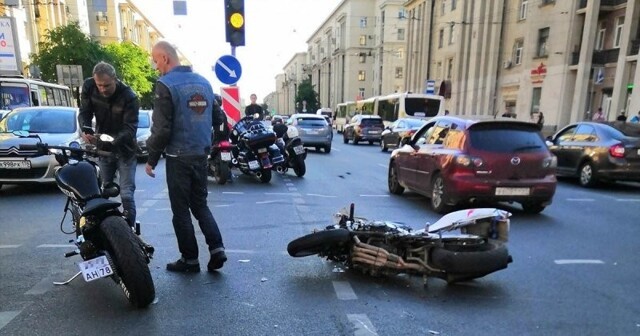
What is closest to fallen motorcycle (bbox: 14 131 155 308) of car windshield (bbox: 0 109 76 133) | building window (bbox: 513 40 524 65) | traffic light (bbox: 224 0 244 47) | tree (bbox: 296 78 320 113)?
car windshield (bbox: 0 109 76 133)

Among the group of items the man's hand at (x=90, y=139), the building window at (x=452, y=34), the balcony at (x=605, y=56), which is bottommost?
the man's hand at (x=90, y=139)

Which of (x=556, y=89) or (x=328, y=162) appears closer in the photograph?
(x=328, y=162)

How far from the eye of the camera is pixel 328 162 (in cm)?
1582

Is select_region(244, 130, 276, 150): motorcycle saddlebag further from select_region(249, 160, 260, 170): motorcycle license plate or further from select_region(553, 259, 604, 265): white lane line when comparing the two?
select_region(553, 259, 604, 265): white lane line

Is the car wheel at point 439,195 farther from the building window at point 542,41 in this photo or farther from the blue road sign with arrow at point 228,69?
the building window at point 542,41

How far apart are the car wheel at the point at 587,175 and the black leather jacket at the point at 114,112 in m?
10.2

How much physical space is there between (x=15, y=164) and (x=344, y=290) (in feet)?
22.5

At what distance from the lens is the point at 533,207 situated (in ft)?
25.4

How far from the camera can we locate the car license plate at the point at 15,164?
7.89 m

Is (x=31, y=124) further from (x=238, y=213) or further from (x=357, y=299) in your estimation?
(x=357, y=299)

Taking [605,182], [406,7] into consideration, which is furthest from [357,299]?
[406,7]

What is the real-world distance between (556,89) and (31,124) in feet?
90.4

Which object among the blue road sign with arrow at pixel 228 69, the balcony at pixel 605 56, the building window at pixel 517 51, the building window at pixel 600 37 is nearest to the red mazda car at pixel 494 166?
the blue road sign with arrow at pixel 228 69

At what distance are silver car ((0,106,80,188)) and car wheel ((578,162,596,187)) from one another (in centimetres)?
1114
